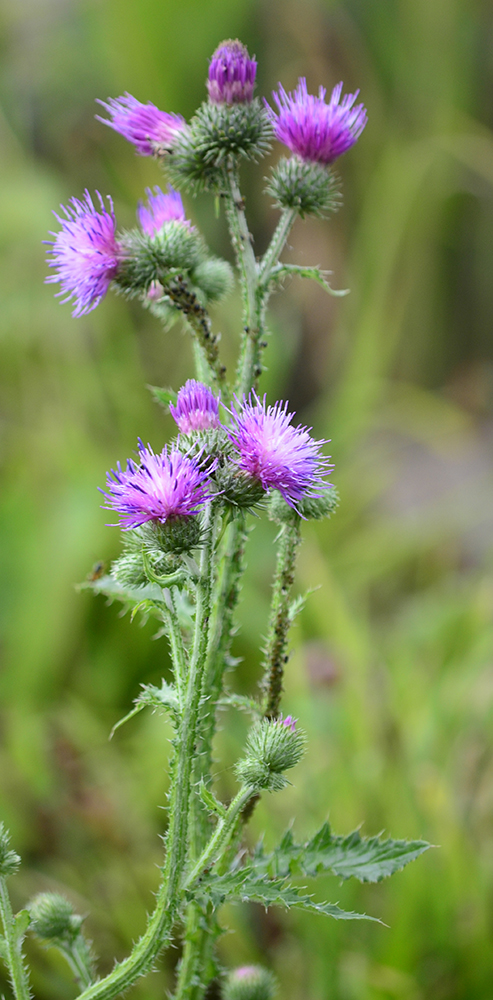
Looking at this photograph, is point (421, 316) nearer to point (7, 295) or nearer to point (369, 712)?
point (7, 295)

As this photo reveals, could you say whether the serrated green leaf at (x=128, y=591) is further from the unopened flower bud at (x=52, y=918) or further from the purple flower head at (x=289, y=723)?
the unopened flower bud at (x=52, y=918)

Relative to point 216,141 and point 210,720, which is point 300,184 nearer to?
point 216,141

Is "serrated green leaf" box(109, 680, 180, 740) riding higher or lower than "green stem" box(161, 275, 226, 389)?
lower

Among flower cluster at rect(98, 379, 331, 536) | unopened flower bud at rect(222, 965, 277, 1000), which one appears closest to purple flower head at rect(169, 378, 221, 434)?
flower cluster at rect(98, 379, 331, 536)

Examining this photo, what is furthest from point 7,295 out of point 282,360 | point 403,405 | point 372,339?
point 403,405

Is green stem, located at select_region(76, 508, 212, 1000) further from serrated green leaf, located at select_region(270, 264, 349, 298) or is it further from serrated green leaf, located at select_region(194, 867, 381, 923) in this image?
serrated green leaf, located at select_region(270, 264, 349, 298)

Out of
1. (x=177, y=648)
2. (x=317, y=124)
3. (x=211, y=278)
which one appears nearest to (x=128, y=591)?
(x=177, y=648)
